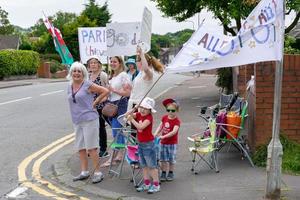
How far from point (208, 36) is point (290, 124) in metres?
2.48

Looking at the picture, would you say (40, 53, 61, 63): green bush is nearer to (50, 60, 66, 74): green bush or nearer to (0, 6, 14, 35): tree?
(50, 60, 66, 74): green bush

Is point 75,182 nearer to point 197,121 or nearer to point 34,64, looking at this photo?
point 197,121

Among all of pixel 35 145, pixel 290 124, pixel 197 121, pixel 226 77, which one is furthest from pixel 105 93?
pixel 226 77

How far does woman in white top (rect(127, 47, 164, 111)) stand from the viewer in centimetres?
767

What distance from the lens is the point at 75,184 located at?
7.62 metres

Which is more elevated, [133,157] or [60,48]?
[60,48]

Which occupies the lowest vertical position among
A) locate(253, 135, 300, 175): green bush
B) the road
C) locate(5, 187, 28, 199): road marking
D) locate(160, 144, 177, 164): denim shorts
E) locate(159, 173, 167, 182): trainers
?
the road

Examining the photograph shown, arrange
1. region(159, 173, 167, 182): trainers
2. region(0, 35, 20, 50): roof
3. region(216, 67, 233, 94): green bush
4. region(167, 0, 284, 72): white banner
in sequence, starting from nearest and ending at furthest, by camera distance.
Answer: region(167, 0, 284, 72): white banner
region(159, 173, 167, 182): trainers
region(216, 67, 233, 94): green bush
region(0, 35, 20, 50): roof

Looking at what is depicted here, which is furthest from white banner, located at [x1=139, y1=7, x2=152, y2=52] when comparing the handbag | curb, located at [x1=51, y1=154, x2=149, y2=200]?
curb, located at [x1=51, y1=154, x2=149, y2=200]

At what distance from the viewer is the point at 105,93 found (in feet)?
25.9

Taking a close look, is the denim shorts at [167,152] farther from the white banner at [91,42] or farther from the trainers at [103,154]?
the white banner at [91,42]

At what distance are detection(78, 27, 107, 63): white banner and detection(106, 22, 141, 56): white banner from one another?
152 cm

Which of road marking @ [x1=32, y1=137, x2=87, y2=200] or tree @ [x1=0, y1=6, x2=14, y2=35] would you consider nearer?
road marking @ [x1=32, y1=137, x2=87, y2=200]

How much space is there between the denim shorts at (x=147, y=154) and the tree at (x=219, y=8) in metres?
9.03
